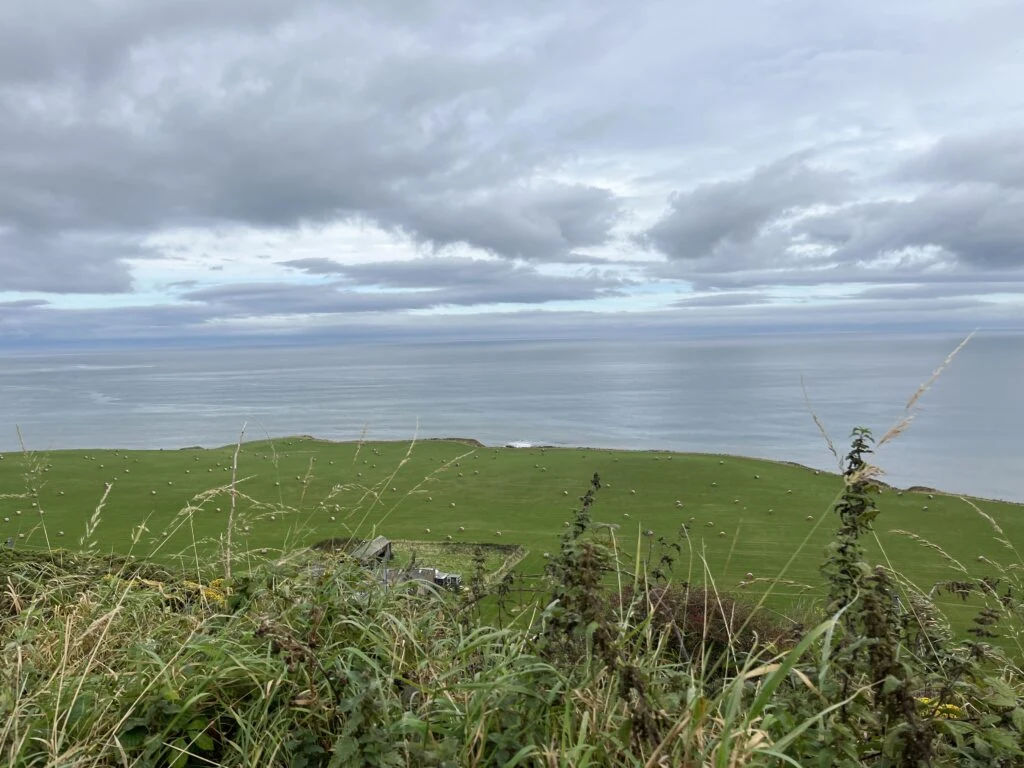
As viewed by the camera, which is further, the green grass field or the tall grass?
the green grass field

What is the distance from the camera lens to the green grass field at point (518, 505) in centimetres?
1597

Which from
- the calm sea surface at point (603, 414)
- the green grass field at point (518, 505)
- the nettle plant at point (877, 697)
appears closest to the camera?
the nettle plant at point (877, 697)

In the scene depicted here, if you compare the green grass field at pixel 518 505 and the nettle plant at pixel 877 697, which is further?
the green grass field at pixel 518 505

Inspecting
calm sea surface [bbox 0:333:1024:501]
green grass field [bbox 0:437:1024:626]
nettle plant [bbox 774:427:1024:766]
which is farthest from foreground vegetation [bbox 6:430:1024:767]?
calm sea surface [bbox 0:333:1024:501]

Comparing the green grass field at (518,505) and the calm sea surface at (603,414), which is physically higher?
the green grass field at (518,505)

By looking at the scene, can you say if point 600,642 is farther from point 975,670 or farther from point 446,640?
point 975,670

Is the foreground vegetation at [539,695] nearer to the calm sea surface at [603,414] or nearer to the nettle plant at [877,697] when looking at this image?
the nettle plant at [877,697]

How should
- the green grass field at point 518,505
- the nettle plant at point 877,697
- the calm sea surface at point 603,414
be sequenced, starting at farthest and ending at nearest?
the calm sea surface at point 603,414 < the green grass field at point 518,505 < the nettle plant at point 877,697

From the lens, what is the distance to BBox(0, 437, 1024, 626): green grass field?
15969 mm

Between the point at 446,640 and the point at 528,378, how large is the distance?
135367 mm

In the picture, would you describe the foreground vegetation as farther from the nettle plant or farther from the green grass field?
the green grass field

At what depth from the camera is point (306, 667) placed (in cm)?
230

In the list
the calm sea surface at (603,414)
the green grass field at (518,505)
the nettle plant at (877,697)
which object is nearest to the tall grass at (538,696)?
the nettle plant at (877,697)

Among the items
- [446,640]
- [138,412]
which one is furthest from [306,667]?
[138,412]
